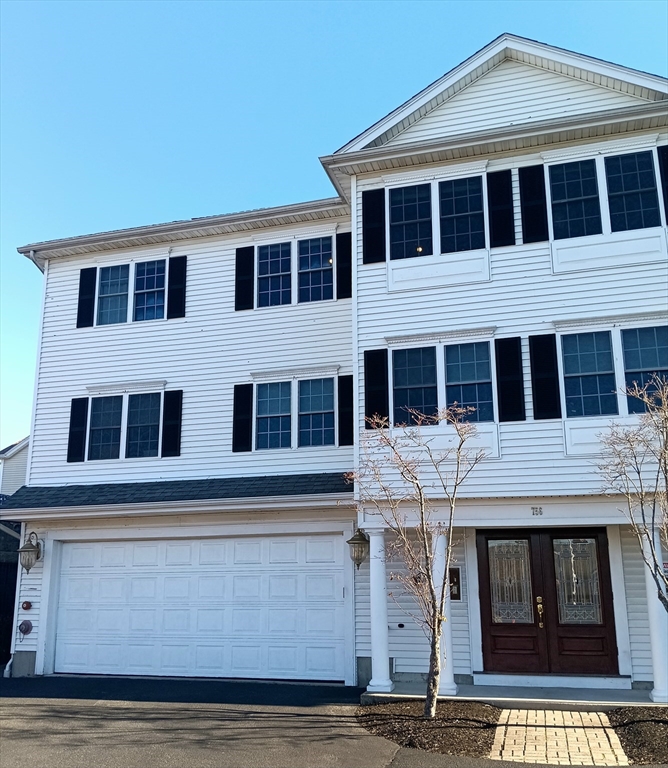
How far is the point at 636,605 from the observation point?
10680 mm

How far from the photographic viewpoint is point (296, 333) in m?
13.5

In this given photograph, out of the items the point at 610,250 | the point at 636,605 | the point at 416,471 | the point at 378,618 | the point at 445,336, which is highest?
the point at 610,250

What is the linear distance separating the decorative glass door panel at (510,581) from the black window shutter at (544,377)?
2.18 metres

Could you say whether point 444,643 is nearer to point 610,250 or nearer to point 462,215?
point 610,250

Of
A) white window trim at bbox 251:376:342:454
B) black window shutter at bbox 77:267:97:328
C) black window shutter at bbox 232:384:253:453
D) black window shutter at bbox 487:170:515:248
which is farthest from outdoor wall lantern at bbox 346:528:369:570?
black window shutter at bbox 77:267:97:328

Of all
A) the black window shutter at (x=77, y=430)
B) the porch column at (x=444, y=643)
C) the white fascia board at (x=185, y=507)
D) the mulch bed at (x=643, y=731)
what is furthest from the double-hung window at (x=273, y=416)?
the mulch bed at (x=643, y=731)

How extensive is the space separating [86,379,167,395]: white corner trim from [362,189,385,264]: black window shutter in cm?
474

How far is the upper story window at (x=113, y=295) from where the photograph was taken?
48.0 ft

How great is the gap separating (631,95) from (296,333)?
21.7ft

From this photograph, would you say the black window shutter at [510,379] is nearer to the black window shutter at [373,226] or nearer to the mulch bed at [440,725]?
the black window shutter at [373,226]

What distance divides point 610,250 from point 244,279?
6509mm

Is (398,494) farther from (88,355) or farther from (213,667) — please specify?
(88,355)

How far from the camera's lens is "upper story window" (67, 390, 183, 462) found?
13734 mm

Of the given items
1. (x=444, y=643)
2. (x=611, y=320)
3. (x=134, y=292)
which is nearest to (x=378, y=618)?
(x=444, y=643)
